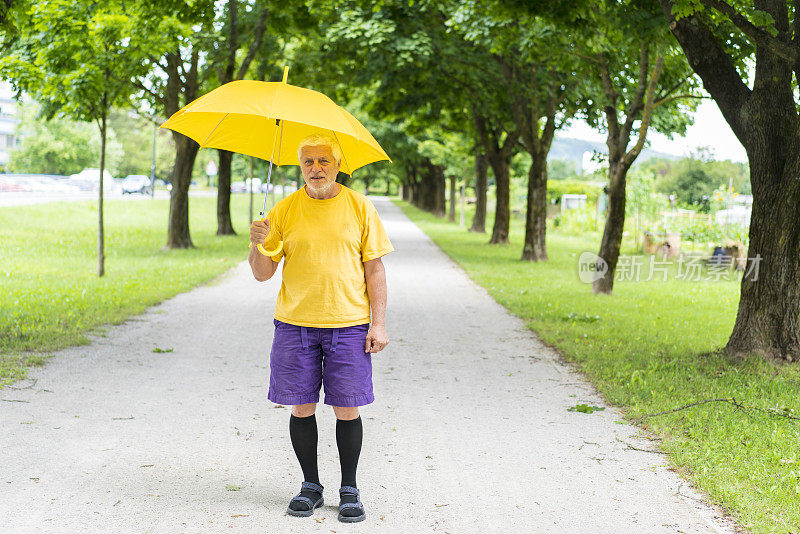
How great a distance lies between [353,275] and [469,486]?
4.45ft

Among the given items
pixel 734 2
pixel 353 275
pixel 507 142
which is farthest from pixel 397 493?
pixel 507 142

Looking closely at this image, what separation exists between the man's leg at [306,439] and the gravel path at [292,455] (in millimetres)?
166

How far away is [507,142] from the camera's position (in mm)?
26250

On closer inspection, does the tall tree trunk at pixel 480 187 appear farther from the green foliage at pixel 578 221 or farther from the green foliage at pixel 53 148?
the green foliage at pixel 53 148

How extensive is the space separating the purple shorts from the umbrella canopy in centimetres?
88

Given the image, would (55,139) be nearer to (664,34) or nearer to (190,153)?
(190,153)

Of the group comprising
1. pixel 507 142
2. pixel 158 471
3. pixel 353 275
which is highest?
pixel 507 142

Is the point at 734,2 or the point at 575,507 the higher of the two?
the point at 734,2

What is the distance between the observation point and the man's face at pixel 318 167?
3.98m

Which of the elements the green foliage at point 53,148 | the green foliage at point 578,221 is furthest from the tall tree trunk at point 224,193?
the green foliage at point 53,148

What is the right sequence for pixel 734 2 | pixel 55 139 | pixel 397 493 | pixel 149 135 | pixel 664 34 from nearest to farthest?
pixel 397 493
pixel 734 2
pixel 664 34
pixel 55 139
pixel 149 135

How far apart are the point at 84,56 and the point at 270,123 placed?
10090 millimetres

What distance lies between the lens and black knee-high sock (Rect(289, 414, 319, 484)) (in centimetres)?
417

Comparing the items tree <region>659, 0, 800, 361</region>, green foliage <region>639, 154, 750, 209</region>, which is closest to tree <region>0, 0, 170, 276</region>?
tree <region>659, 0, 800, 361</region>
